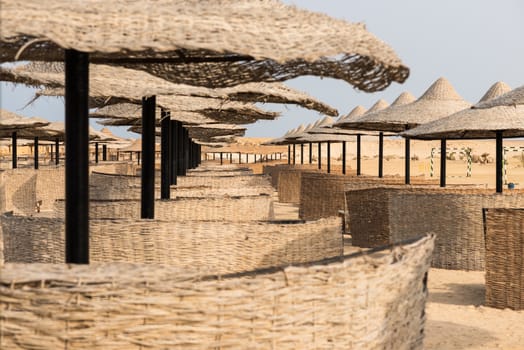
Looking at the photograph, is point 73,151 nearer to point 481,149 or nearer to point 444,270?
point 444,270

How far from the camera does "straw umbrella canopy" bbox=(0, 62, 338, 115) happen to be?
4469 millimetres

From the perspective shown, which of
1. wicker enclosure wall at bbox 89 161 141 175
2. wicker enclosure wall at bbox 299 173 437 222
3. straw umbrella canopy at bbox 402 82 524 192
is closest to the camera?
straw umbrella canopy at bbox 402 82 524 192

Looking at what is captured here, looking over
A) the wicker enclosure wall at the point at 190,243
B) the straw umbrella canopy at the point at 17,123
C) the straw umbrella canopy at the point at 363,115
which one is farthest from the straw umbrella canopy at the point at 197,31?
the straw umbrella canopy at the point at 17,123

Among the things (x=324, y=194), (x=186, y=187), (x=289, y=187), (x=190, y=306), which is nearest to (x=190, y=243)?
(x=190, y=306)

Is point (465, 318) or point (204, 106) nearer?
point (465, 318)

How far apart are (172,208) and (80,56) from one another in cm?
328

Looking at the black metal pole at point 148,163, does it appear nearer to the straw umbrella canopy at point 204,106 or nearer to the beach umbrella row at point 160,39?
the straw umbrella canopy at point 204,106

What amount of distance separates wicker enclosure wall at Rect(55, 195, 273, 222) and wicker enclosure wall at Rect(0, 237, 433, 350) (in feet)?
10.9

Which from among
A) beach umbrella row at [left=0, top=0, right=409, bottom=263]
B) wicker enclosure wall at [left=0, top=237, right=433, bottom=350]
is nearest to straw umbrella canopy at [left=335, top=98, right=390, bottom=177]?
beach umbrella row at [left=0, top=0, right=409, bottom=263]

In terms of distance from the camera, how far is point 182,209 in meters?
5.92

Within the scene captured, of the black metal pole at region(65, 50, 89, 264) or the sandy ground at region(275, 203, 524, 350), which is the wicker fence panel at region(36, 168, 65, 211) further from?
the black metal pole at region(65, 50, 89, 264)

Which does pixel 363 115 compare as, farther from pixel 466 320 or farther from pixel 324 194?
pixel 466 320

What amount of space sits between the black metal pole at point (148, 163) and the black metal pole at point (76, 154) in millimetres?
2197

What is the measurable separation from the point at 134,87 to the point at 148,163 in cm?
52
